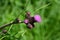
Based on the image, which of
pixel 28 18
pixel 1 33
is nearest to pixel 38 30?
pixel 1 33

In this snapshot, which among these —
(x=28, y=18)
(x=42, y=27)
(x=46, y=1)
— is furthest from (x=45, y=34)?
(x=28, y=18)

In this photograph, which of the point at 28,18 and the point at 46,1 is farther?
the point at 46,1

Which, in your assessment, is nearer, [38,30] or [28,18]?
[28,18]

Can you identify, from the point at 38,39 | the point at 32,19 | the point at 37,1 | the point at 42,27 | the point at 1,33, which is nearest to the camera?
the point at 32,19

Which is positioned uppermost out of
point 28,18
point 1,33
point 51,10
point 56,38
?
point 28,18

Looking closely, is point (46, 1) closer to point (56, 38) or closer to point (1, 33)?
point (56, 38)

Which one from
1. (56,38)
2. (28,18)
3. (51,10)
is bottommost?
(56,38)

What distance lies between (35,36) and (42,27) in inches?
6.6

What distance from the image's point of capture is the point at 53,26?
2877 millimetres

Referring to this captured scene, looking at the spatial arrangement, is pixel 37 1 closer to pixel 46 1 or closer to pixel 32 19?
pixel 46 1

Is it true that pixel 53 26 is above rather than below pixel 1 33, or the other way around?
below

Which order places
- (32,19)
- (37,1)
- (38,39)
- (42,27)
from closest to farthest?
1. (32,19)
2. (38,39)
3. (42,27)
4. (37,1)

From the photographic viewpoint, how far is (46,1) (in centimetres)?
267

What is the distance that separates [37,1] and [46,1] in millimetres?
305
